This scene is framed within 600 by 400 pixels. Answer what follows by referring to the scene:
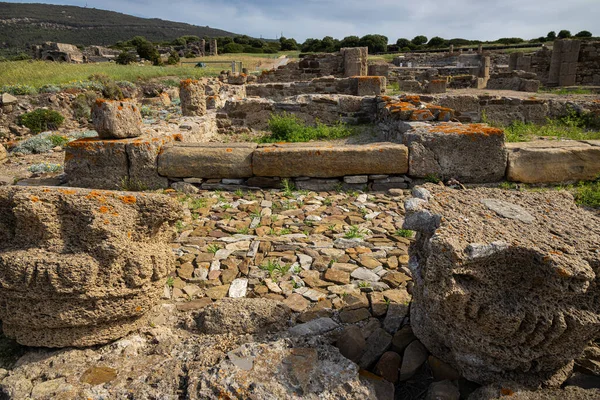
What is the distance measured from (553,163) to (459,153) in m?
1.15

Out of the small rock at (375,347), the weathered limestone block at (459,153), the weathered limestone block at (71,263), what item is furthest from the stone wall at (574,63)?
the weathered limestone block at (71,263)

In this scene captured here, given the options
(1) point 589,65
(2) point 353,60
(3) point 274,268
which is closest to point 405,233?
(3) point 274,268

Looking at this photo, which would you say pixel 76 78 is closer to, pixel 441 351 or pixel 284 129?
pixel 284 129

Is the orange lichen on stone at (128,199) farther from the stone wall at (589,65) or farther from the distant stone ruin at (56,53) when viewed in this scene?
the distant stone ruin at (56,53)

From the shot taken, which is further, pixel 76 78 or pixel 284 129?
pixel 76 78

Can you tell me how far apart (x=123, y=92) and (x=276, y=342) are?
14.3 meters

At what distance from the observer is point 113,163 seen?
200 inches

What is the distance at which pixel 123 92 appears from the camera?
1415cm

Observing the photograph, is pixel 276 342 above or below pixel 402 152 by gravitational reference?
below

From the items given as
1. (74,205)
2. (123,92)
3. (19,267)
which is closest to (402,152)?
(74,205)

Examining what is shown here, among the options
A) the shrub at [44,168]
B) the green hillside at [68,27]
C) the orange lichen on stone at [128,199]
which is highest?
the green hillside at [68,27]

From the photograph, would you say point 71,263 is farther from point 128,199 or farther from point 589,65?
point 589,65

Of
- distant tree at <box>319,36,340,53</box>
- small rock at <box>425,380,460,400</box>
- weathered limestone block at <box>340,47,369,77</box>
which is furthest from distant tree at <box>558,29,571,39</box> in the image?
small rock at <box>425,380,460,400</box>

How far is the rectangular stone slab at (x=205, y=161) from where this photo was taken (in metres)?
5.13
